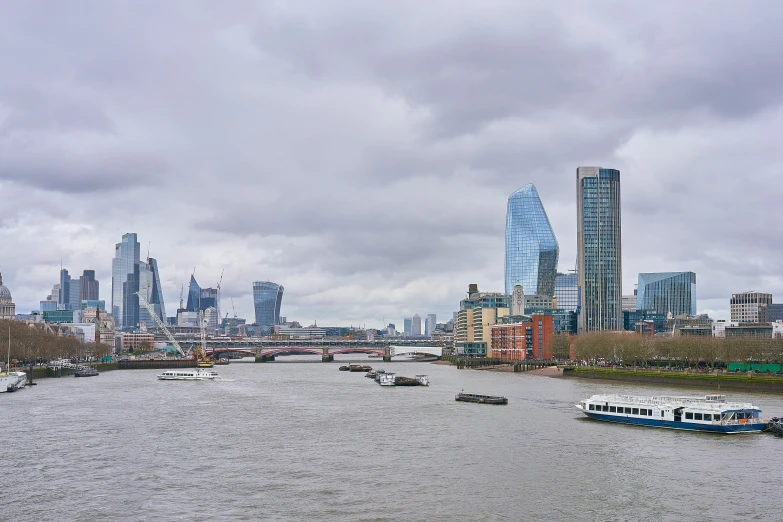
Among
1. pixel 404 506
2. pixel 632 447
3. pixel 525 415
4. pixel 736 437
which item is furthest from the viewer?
pixel 525 415

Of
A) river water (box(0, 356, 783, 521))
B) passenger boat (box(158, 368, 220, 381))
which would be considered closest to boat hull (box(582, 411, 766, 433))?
river water (box(0, 356, 783, 521))

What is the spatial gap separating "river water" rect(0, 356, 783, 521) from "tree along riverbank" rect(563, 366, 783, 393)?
22567 mm

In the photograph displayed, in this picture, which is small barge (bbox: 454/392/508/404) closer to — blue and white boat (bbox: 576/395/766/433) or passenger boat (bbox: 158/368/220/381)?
blue and white boat (bbox: 576/395/766/433)

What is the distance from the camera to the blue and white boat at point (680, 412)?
67.5m

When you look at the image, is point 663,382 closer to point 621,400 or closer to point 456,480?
point 621,400

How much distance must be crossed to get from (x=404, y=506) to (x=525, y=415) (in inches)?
1599

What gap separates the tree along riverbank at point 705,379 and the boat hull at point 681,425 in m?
38.0

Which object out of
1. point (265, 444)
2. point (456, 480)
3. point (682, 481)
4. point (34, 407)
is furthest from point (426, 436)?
point (34, 407)

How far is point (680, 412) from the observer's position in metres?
71.2

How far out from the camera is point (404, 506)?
4247cm

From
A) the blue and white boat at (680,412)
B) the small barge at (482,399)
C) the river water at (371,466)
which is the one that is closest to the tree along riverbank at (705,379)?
the river water at (371,466)

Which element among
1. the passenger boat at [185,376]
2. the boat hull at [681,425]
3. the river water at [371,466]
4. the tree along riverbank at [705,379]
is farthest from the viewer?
the passenger boat at [185,376]

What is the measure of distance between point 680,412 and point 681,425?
46.1 inches

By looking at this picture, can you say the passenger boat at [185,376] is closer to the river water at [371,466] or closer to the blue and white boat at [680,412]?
the river water at [371,466]
